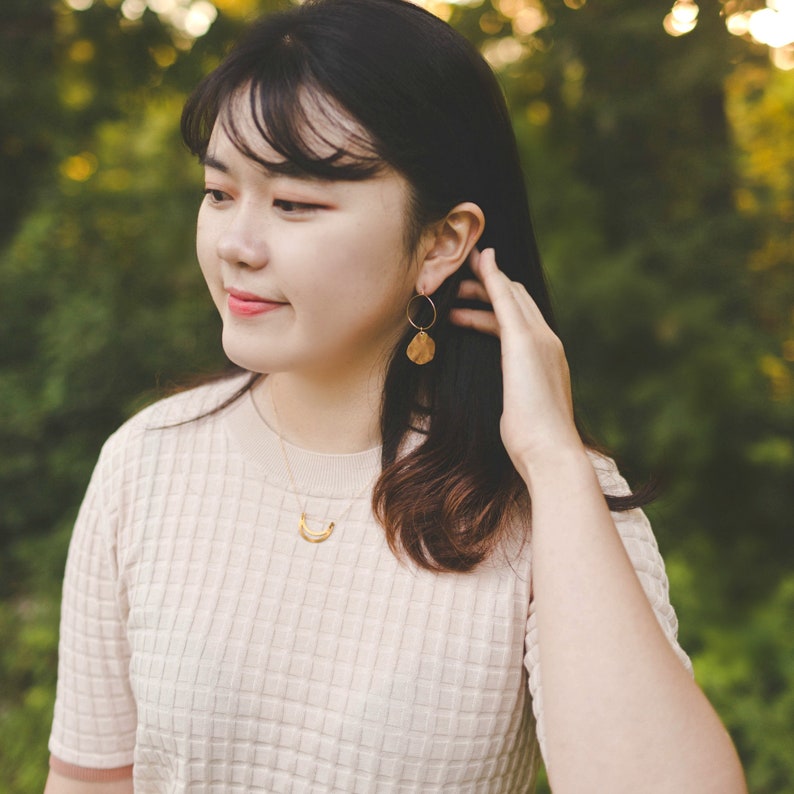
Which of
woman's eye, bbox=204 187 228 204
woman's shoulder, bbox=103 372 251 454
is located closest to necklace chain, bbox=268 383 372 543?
woman's shoulder, bbox=103 372 251 454

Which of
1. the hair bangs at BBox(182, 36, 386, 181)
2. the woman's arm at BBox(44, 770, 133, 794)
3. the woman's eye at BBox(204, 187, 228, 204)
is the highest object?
the hair bangs at BBox(182, 36, 386, 181)

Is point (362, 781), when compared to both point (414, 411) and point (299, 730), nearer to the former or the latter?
point (299, 730)

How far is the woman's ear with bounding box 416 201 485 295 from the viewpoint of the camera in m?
1.46

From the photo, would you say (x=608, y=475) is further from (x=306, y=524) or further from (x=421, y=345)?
(x=306, y=524)

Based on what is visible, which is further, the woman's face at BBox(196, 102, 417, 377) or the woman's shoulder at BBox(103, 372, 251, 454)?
the woman's shoulder at BBox(103, 372, 251, 454)

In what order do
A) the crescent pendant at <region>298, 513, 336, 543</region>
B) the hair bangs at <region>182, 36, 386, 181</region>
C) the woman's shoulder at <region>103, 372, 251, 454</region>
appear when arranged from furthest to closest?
the woman's shoulder at <region>103, 372, 251, 454</region> → the crescent pendant at <region>298, 513, 336, 543</region> → the hair bangs at <region>182, 36, 386, 181</region>

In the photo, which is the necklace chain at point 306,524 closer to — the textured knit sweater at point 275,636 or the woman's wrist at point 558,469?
the textured knit sweater at point 275,636

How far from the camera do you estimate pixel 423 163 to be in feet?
4.45

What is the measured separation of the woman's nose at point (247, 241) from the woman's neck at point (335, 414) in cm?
30

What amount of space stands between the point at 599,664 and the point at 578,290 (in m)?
2.65

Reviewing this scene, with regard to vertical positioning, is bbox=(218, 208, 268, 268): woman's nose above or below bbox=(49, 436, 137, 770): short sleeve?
above

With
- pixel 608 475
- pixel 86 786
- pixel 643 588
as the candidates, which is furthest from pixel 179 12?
pixel 643 588

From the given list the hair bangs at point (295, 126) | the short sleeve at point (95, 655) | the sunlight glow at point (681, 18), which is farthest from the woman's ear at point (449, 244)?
the sunlight glow at point (681, 18)

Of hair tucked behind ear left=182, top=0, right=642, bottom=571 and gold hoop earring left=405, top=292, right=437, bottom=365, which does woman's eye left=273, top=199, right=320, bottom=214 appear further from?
gold hoop earring left=405, top=292, right=437, bottom=365
